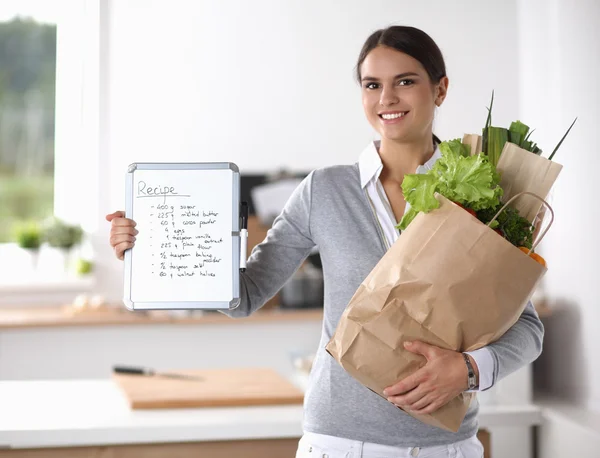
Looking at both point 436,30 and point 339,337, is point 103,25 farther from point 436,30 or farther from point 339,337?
point 339,337

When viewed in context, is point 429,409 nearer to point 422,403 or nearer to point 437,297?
point 422,403

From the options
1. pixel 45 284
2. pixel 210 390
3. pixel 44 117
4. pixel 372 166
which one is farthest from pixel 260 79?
pixel 372 166

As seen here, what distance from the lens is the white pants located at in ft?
4.33

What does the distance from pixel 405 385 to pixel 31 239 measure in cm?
309

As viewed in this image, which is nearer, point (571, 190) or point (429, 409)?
point (429, 409)

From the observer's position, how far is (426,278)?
3.72 feet

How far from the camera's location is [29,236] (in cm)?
384

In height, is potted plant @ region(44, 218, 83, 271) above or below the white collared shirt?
below

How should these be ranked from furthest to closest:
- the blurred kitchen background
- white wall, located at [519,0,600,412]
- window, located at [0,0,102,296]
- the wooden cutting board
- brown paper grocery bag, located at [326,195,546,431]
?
window, located at [0,0,102,296], the blurred kitchen background, white wall, located at [519,0,600,412], the wooden cutting board, brown paper grocery bag, located at [326,195,546,431]

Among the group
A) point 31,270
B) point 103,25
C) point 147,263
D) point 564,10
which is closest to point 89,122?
point 103,25

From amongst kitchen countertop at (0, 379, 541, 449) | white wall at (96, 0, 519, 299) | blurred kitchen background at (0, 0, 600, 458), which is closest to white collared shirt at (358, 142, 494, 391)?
kitchen countertop at (0, 379, 541, 449)

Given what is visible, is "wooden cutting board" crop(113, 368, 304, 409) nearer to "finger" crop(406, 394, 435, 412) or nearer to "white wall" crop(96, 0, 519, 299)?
"finger" crop(406, 394, 435, 412)

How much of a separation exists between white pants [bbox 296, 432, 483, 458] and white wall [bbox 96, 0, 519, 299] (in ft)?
8.92

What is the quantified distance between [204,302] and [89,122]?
2.86m
